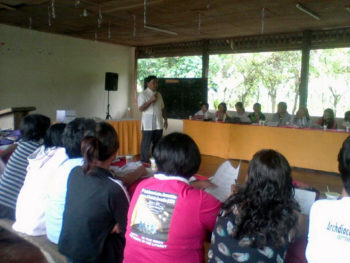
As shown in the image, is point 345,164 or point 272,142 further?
point 272,142

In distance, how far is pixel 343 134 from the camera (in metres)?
5.28

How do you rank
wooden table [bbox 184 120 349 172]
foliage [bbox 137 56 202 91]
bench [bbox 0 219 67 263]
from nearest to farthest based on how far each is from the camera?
bench [bbox 0 219 67 263], wooden table [bbox 184 120 349 172], foliage [bbox 137 56 202 91]

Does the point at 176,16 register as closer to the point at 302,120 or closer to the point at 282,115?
the point at 282,115

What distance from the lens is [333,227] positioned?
3.50 ft

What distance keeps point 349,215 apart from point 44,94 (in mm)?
8721

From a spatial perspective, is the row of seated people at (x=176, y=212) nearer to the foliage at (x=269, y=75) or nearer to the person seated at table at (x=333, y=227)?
the person seated at table at (x=333, y=227)

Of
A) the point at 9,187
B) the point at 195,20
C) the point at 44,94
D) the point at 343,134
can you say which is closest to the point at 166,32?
the point at 195,20

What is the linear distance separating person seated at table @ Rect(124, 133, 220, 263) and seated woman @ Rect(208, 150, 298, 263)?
8cm

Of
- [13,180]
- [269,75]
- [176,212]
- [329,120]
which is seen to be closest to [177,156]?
[176,212]

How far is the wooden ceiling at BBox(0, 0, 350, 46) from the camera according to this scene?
5602mm

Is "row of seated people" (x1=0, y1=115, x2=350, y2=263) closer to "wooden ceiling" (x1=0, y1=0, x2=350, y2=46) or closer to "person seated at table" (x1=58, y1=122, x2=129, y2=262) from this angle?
"person seated at table" (x1=58, y1=122, x2=129, y2=262)

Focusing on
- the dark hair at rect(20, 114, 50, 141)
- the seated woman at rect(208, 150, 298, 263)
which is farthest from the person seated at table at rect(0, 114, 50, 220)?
the seated woman at rect(208, 150, 298, 263)

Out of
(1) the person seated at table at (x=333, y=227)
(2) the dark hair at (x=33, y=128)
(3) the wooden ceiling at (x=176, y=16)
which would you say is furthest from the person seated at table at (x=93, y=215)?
(3) the wooden ceiling at (x=176, y=16)

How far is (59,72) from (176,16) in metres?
4.16
